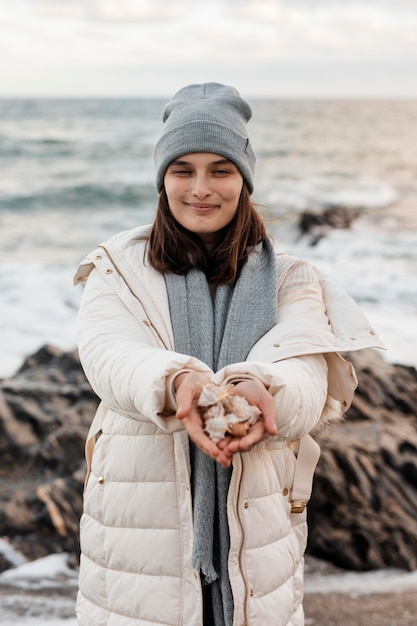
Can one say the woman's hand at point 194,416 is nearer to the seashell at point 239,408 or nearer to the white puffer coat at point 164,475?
the seashell at point 239,408

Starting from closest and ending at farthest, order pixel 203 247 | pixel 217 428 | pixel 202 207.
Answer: pixel 217 428
pixel 202 207
pixel 203 247

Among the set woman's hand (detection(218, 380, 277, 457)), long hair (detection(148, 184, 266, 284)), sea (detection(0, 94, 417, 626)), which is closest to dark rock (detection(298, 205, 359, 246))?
sea (detection(0, 94, 417, 626))

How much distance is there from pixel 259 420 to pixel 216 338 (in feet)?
1.66

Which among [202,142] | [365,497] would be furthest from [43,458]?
[202,142]

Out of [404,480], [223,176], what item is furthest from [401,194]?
[223,176]

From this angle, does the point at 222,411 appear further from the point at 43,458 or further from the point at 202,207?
the point at 43,458

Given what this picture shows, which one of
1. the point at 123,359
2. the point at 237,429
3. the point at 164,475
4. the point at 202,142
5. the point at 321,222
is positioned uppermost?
the point at 202,142

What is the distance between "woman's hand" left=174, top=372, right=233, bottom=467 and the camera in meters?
1.65

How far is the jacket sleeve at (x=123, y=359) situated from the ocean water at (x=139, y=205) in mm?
799

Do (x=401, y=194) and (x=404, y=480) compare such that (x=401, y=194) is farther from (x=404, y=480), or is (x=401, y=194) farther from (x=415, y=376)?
(x=404, y=480)

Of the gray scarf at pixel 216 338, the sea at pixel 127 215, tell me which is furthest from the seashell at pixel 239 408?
the sea at pixel 127 215

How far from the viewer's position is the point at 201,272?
2.31m

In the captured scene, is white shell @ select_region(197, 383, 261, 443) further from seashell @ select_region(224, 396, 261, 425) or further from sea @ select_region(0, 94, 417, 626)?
sea @ select_region(0, 94, 417, 626)

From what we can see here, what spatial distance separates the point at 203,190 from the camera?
7.51 ft
